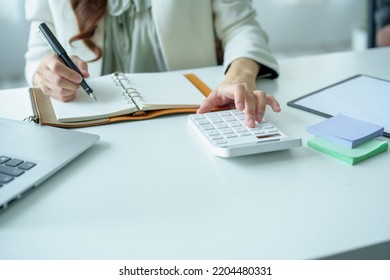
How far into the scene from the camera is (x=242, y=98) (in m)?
0.64

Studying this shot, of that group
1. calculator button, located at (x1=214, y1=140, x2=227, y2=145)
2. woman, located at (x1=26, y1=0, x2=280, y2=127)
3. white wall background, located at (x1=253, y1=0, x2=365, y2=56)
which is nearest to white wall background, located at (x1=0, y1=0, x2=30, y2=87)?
woman, located at (x1=26, y1=0, x2=280, y2=127)

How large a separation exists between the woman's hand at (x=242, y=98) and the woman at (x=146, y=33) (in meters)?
0.12

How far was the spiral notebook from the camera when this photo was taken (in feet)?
2.22

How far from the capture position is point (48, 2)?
3.23ft

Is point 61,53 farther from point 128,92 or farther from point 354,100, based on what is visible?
point 354,100

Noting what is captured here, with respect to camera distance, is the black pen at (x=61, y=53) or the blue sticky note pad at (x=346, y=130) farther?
the black pen at (x=61, y=53)

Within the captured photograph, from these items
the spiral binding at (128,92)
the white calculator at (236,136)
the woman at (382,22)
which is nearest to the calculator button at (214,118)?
the white calculator at (236,136)

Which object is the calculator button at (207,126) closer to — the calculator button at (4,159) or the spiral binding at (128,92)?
the spiral binding at (128,92)

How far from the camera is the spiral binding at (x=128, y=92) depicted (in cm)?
71

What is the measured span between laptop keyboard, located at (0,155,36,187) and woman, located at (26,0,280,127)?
385mm

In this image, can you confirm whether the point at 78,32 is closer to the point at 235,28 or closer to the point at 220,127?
the point at 235,28

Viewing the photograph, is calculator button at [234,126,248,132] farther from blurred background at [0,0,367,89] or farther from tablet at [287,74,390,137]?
blurred background at [0,0,367,89]
